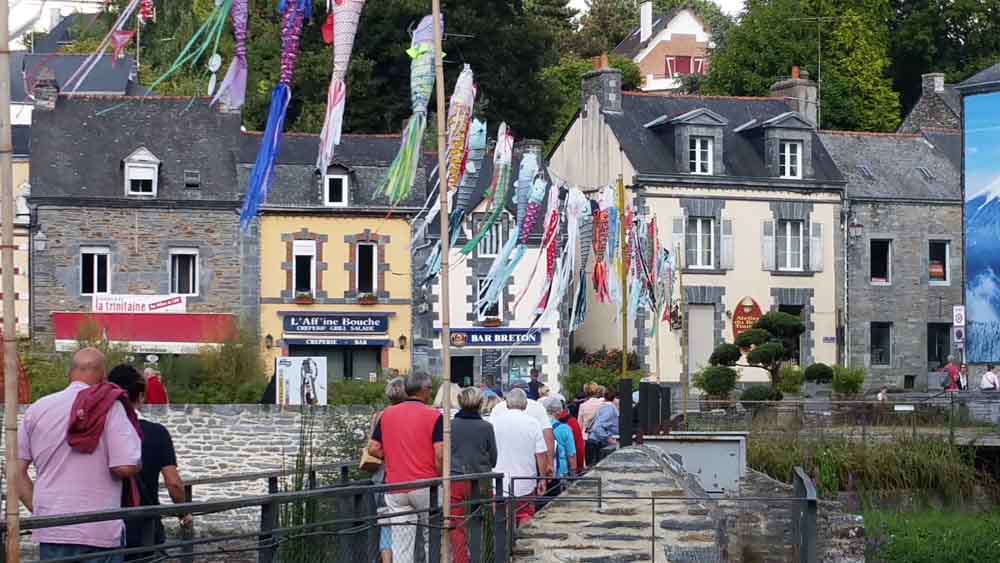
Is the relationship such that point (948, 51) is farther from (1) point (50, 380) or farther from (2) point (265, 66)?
(1) point (50, 380)

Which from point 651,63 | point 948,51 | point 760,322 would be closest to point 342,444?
point 760,322

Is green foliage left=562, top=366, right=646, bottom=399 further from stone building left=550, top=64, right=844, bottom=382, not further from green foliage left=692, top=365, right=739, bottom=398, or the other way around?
green foliage left=692, top=365, right=739, bottom=398

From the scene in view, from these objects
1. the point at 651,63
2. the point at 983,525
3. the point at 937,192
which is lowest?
the point at 983,525

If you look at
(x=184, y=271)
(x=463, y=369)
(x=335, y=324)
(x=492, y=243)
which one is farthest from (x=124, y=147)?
(x=463, y=369)

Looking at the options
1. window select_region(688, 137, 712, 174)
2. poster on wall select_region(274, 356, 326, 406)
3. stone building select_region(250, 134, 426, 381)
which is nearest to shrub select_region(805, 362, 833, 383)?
window select_region(688, 137, 712, 174)

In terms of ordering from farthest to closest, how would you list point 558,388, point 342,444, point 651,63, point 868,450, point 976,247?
point 651,63 → point 558,388 → point 976,247 → point 868,450 → point 342,444

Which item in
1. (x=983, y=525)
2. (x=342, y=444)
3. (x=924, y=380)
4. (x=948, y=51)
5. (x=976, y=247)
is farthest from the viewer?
(x=948, y=51)

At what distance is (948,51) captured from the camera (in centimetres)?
6188

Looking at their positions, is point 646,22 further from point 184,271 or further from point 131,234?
point 131,234

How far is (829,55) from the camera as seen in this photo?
6000 cm

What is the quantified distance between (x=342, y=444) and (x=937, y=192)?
2965 cm

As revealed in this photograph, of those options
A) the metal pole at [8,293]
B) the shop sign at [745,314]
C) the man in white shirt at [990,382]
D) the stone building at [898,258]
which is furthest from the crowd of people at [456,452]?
the stone building at [898,258]

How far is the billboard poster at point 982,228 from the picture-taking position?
38094mm

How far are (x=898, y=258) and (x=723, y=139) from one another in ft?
18.1
